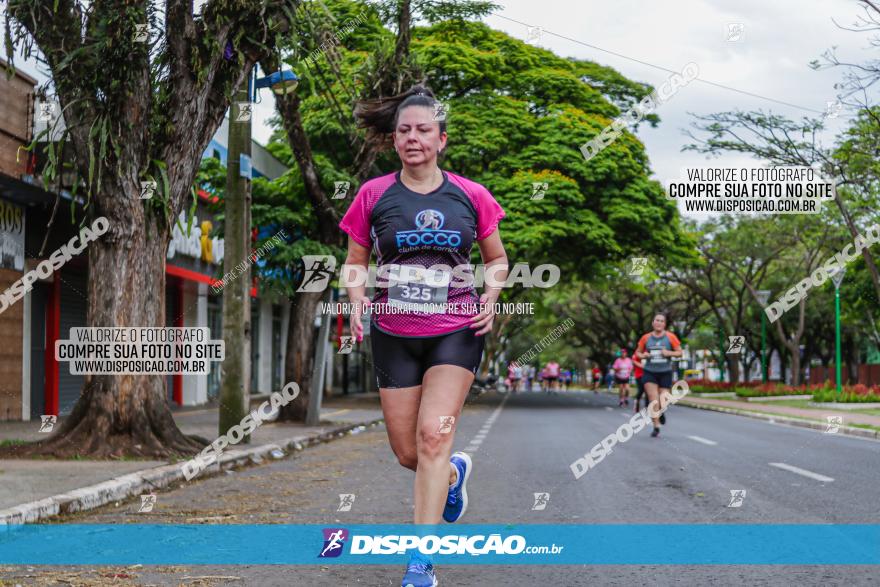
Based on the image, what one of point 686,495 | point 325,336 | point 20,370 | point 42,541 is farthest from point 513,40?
point 42,541

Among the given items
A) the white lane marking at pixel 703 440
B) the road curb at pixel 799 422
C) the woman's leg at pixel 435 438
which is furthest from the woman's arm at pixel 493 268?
the road curb at pixel 799 422

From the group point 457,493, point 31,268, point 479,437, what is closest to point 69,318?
point 31,268

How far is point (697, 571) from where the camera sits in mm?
4801

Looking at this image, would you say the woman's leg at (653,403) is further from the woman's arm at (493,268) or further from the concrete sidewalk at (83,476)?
the woman's arm at (493,268)

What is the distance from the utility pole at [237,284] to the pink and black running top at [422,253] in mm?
8409

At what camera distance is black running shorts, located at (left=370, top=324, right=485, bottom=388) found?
4.20 metres

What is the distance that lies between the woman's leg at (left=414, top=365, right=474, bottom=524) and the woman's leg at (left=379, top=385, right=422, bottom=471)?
0.30ft

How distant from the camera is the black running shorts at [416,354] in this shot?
13.8 feet

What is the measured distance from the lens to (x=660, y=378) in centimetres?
1484

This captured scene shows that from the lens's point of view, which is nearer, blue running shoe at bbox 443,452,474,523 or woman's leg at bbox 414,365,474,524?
woman's leg at bbox 414,365,474,524

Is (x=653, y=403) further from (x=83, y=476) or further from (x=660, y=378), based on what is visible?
(x=83, y=476)

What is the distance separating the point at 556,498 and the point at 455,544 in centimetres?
222

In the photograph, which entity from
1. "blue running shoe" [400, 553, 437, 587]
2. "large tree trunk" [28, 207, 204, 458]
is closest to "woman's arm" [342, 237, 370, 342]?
"blue running shoe" [400, 553, 437, 587]

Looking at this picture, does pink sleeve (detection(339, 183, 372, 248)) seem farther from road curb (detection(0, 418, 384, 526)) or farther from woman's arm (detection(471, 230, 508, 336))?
road curb (detection(0, 418, 384, 526))
